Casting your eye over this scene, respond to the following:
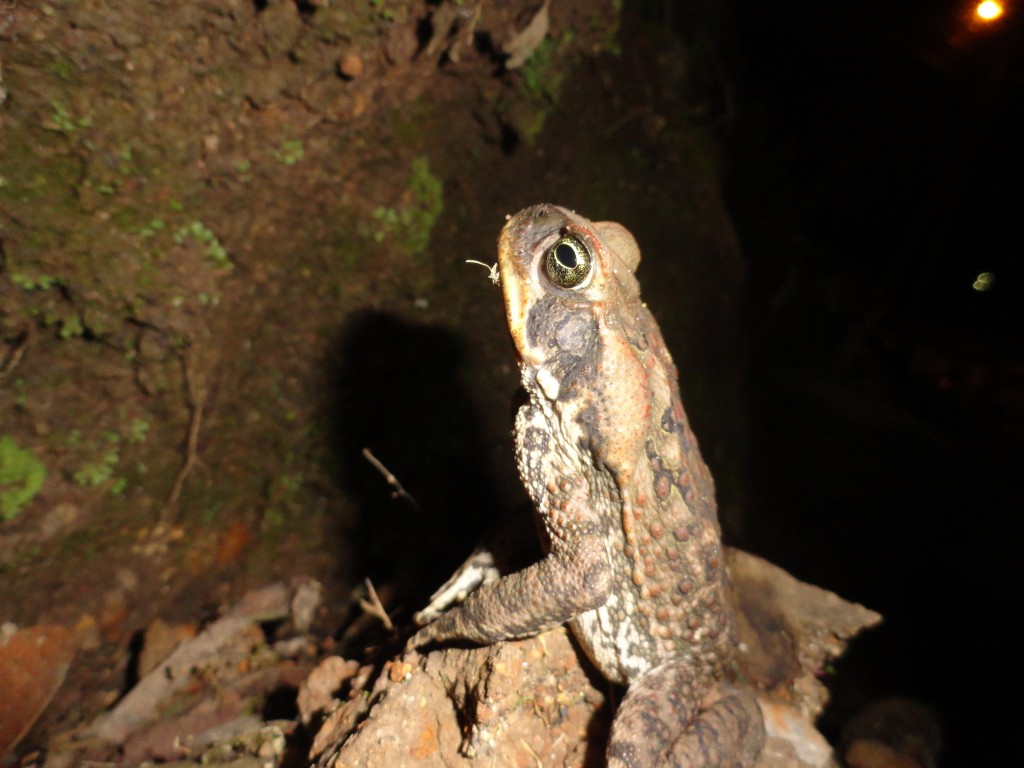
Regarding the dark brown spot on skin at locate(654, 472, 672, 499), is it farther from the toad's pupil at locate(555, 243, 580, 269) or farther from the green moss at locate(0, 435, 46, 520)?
the green moss at locate(0, 435, 46, 520)

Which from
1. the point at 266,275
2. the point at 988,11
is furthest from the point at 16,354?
the point at 988,11

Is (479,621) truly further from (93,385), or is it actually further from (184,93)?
(184,93)

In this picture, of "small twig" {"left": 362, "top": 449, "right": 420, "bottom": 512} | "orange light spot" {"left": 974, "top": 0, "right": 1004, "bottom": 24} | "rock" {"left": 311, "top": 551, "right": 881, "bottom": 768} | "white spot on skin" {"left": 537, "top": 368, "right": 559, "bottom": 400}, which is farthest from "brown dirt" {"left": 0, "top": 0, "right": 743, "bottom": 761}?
"orange light spot" {"left": 974, "top": 0, "right": 1004, "bottom": 24}

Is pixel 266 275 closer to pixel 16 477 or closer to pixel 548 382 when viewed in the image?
pixel 16 477

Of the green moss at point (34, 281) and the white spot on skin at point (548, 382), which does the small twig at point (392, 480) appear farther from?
the green moss at point (34, 281)

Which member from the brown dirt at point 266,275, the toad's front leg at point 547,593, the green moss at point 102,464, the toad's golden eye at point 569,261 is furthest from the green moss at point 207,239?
the toad's front leg at point 547,593

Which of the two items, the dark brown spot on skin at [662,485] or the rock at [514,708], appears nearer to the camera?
the rock at [514,708]

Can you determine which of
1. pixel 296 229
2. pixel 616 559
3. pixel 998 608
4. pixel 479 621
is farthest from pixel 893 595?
pixel 296 229
